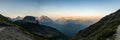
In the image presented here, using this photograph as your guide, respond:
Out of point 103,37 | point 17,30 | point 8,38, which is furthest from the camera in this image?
point 103,37

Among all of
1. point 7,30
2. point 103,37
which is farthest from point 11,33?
point 103,37

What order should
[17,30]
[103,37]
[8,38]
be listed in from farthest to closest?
[103,37]
[17,30]
[8,38]

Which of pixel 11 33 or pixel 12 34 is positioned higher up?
pixel 11 33

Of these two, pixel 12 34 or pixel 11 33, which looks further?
pixel 11 33

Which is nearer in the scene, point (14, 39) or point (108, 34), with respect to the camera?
point (14, 39)

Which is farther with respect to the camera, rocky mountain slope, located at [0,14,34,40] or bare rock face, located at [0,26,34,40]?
rocky mountain slope, located at [0,14,34,40]

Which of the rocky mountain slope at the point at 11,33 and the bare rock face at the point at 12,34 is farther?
the rocky mountain slope at the point at 11,33

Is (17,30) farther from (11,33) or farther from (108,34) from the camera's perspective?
(108,34)
